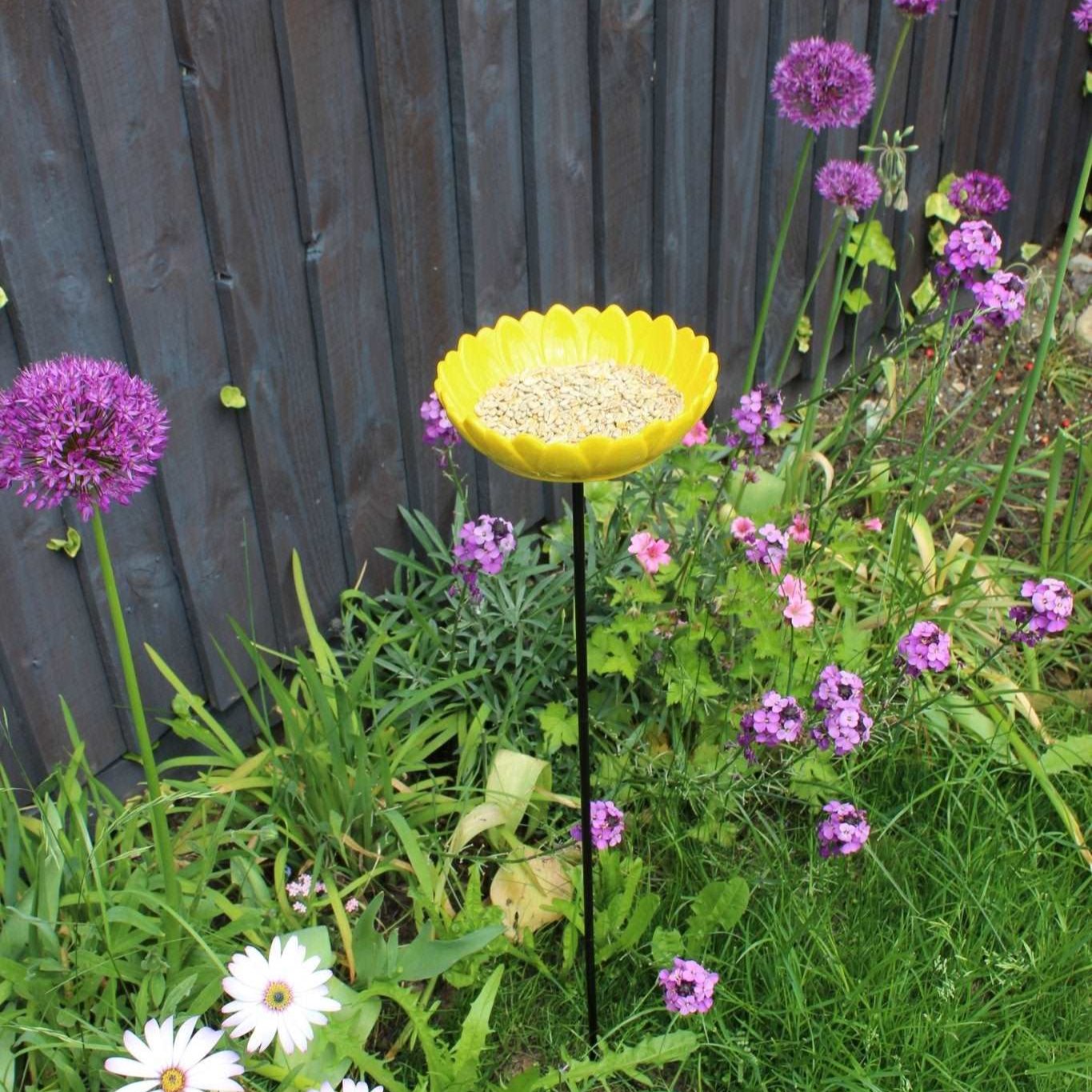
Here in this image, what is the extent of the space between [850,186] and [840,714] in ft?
4.06

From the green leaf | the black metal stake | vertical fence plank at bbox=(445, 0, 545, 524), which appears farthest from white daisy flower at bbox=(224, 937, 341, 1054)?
the green leaf

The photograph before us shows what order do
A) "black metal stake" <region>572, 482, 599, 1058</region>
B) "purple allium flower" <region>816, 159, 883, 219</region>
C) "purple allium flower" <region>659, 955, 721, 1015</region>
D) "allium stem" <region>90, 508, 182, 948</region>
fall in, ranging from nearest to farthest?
1. "allium stem" <region>90, 508, 182, 948</region>
2. "black metal stake" <region>572, 482, 599, 1058</region>
3. "purple allium flower" <region>659, 955, 721, 1015</region>
4. "purple allium flower" <region>816, 159, 883, 219</region>

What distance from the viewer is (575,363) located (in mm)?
1874

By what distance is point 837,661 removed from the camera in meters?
2.55

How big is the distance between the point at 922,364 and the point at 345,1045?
3.12m

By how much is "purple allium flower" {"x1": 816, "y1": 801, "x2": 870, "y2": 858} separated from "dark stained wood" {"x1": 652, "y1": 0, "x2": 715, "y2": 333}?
5.00ft

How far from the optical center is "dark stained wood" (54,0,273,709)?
1.91 m

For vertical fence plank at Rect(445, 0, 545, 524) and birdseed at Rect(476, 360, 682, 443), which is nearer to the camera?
birdseed at Rect(476, 360, 682, 443)

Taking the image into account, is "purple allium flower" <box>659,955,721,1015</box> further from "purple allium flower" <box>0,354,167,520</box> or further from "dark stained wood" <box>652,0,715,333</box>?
"dark stained wood" <box>652,0,715,333</box>

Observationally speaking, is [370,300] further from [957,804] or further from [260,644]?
[957,804]

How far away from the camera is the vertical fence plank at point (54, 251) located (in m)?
1.82

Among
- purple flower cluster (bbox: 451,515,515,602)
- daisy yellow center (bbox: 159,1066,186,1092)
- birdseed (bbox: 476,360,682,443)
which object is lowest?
purple flower cluster (bbox: 451,515,515,602)

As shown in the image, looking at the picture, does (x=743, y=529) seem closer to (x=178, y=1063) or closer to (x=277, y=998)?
(x=277, y=998)

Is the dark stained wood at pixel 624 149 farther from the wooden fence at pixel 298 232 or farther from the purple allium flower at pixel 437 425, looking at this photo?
the purple allium flower at pixel 437 425
